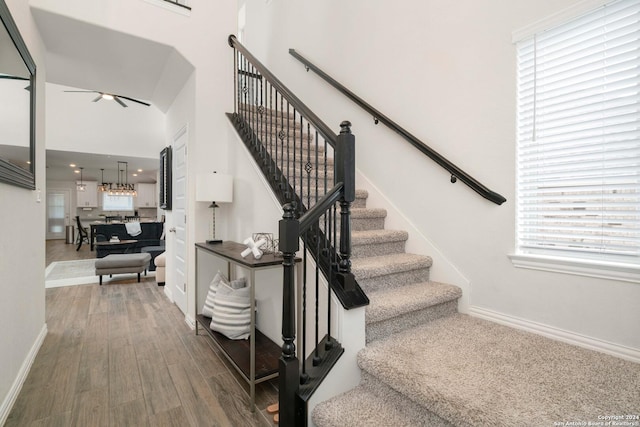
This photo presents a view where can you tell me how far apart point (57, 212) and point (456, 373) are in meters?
15.6

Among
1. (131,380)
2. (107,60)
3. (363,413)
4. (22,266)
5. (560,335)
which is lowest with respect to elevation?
(131,380)

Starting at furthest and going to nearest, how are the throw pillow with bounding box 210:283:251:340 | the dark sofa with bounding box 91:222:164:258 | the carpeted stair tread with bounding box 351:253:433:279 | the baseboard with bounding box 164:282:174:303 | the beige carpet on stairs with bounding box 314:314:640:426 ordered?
the dark sofa with bounding box 91:222:164:258 < the baseboard with bounding box 164:282:174:303 < the throw pillow with bounding box 210:283:251:340 < the carpeted stair tread with bounding box 351:253:433:279 < the beige carpet on stairs with bounding box 314:314:640:426

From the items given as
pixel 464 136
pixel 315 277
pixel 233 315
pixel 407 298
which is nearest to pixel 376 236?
pixel 407 298

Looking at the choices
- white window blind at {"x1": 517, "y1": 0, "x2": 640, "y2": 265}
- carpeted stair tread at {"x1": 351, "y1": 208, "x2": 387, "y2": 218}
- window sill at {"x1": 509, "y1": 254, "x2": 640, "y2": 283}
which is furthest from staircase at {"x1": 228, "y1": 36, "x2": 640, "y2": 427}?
carpeted stair tread at {"x1": 351, "y1": 208, "x2": 387, "y2": 218}

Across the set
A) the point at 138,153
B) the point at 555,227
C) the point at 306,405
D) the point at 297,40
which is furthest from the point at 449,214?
the point at 138,153

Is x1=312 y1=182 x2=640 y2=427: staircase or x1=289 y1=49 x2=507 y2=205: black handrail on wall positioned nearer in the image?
x1=312 y1=182 x2=640 y2=427: staircase

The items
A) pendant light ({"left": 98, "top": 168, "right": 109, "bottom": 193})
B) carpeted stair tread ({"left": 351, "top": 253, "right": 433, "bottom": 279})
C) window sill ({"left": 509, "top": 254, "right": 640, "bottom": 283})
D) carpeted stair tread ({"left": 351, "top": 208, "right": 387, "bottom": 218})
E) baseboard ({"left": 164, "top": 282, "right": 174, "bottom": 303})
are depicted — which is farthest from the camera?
pendant light ({"left": 98, "top": 168, "right": 109, "bottom": 193})

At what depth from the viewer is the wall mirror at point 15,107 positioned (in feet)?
6.16

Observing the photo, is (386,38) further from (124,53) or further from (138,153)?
(138,153)

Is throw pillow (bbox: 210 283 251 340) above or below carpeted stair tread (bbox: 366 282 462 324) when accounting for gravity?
below

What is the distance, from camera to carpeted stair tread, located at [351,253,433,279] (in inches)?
84.1

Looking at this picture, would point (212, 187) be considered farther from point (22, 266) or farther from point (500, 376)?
point (500, 376)

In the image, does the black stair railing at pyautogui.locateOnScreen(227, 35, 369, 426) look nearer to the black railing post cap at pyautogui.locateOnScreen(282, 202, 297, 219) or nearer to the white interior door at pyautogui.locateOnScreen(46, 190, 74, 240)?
the black railing post cap at pyautogui.locateOnScreen(282, 202, 297, 219)

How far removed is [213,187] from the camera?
3045mm
